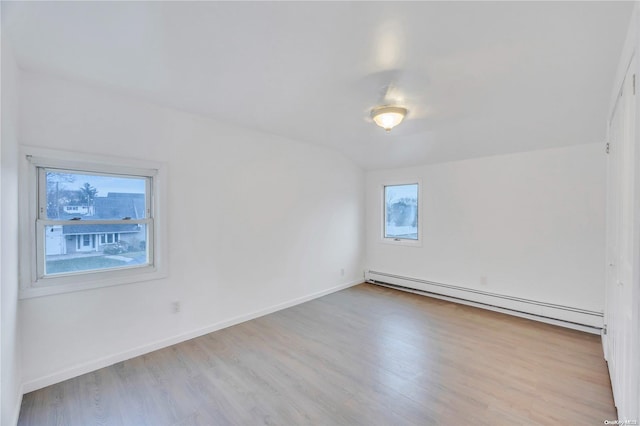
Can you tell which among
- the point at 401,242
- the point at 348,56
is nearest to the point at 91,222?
the point at 348,56

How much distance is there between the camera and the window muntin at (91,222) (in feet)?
7.68

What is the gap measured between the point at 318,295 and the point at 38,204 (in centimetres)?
342

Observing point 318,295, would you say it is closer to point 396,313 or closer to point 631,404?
point 396,313

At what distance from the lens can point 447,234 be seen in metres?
4.43

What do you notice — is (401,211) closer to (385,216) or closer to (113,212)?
(385,216)

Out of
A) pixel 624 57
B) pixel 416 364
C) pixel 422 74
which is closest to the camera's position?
pixel 624 57

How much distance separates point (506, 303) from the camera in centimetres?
384

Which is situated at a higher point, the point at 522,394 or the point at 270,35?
the point at 270,35

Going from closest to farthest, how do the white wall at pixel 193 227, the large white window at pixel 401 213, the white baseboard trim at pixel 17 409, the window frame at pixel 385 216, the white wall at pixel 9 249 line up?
the white wall at pixel 9 249, the white baseboard trim at pixel 17 409, the white wall at pixel 193 227, the window frame at pixel 385 216, the large white window at pixel 401 213

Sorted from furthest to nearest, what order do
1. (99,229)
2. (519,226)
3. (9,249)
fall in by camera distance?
(519,226)
(99,229)
(9,249)

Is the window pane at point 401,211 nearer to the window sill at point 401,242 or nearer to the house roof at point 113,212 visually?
the window sill at point 401,242

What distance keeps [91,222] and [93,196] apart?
9.2 inches

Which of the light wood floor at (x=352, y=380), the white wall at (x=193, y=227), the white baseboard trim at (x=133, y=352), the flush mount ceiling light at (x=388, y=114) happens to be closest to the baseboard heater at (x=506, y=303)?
the light wood floor at (x=352, y=380)

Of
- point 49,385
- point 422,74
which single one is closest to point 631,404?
point 422,74
